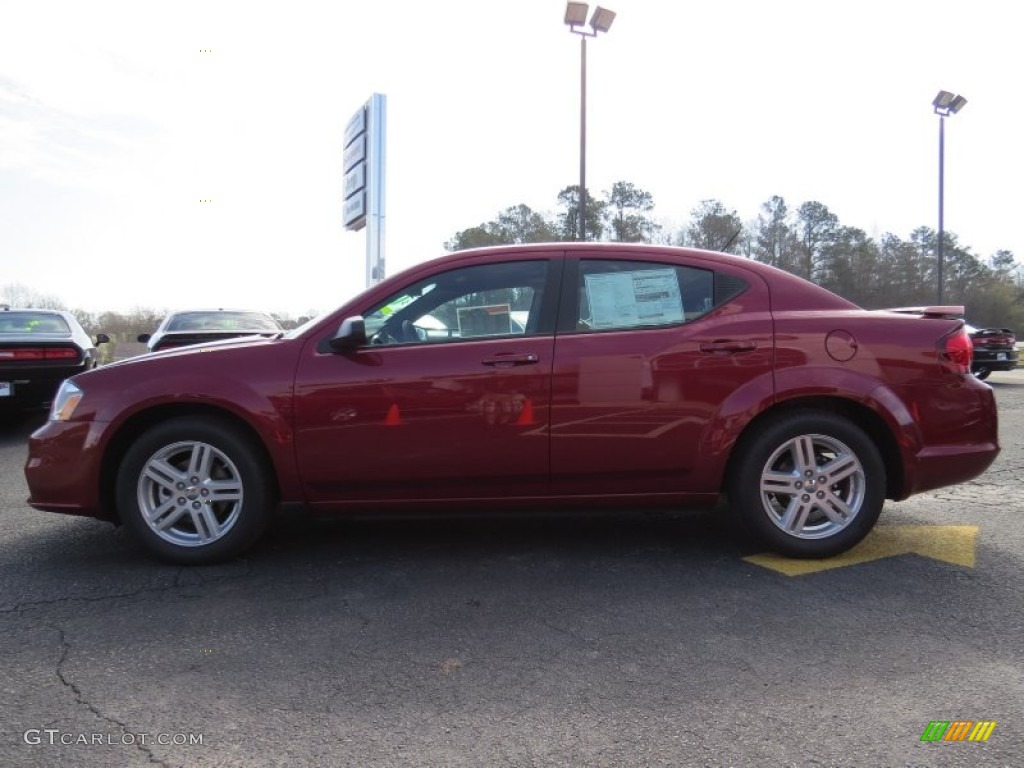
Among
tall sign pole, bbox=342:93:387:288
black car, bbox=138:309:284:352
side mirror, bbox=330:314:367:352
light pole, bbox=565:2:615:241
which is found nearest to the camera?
side mirror, bbox=330:314:367:352

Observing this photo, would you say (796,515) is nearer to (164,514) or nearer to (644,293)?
(644,293)

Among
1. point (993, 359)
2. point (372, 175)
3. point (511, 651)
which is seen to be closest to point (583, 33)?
point (372, 175)

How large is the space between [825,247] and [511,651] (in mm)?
42030

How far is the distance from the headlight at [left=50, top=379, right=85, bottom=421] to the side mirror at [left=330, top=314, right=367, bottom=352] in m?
1.36

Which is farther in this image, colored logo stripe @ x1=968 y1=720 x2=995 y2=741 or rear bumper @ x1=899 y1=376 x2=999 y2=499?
rear bumper @ x1=899 y1=376 x2=999 y2=499

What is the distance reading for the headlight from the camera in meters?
3.80

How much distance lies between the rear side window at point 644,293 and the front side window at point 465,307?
10.4 inches

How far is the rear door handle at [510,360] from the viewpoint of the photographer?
3670mm

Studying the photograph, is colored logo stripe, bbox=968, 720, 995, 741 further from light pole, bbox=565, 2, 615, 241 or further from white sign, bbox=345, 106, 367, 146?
white sign, bbox=345, 106, 367, 146

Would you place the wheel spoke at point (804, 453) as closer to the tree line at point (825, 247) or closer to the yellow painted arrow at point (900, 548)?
the yellow painted arrow at point (900, 548)

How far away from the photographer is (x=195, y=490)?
3758 mm

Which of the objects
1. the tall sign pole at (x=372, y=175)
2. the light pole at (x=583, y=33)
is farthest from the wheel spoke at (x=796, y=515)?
the tall sign pole at (x=372, y=175)

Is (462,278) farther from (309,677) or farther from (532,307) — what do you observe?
(309,677)

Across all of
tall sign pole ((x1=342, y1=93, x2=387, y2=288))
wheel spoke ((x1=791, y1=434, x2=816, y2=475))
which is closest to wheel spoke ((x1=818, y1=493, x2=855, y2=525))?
wheel spoke ((x1=791, y1=434, x2=816, y2=475))
